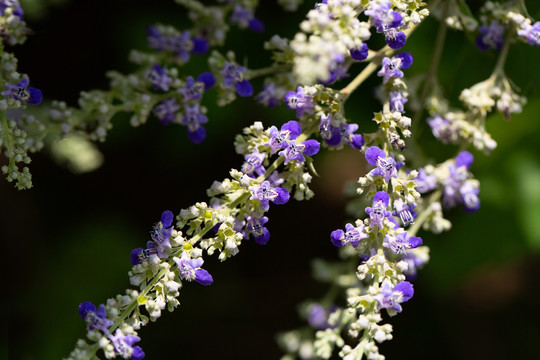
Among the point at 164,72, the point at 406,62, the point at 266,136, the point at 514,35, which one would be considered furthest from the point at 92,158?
the point at 514,35

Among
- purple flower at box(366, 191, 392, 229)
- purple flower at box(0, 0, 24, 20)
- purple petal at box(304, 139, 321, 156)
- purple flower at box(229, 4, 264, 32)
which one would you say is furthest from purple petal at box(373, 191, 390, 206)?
purple flower at box(0, 0, 24, 20)

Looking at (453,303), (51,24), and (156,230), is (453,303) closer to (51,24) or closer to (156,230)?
(156,230)

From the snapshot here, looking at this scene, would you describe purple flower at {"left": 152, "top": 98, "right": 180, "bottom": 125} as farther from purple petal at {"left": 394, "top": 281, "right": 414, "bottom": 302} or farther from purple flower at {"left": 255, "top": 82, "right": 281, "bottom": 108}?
purple petal at {"left": 394, "top": 281, "right": 414, "bottom": 302}

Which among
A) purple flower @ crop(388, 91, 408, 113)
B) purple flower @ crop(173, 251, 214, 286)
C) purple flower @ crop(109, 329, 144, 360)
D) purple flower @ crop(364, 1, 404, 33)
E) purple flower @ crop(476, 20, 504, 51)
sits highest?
purple flower @ crop(364, 1, 404, 33)

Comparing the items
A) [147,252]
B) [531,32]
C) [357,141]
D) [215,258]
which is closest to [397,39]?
[357,141]

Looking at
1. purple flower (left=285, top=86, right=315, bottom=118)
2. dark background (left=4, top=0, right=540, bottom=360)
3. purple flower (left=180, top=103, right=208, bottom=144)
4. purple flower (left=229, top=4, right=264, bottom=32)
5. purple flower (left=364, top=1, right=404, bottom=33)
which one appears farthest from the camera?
dark background (left=4, top=0, right=540, bottom=360)

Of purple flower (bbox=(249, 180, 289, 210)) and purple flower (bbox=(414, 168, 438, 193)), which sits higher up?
purple flower (bbox=(249, 180, 289, 210))

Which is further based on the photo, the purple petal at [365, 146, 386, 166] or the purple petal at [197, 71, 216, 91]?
the purple petal at [197, 71, 216, 91]
